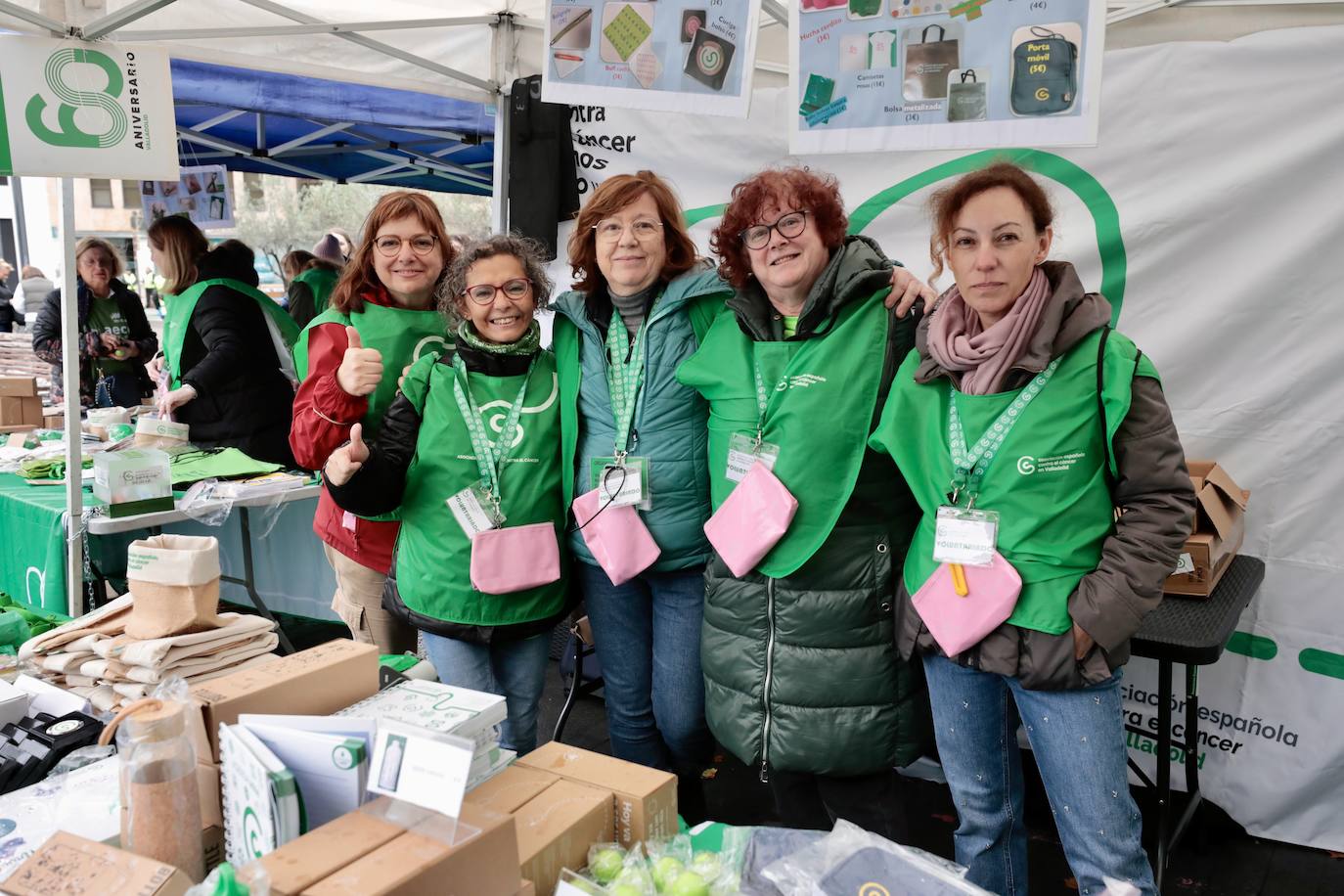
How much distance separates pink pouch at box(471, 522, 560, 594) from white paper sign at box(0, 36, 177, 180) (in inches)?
57.3

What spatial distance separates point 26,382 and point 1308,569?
540 centimetres

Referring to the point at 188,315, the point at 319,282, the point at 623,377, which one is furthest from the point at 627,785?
the point at 319,282

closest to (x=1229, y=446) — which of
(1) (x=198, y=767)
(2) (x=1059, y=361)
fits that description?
(2) (x=1059, y=361)

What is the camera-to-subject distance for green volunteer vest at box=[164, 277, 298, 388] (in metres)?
3.75

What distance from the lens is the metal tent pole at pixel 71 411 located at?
8.87 ft

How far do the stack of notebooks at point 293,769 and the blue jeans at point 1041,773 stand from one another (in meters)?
1.08

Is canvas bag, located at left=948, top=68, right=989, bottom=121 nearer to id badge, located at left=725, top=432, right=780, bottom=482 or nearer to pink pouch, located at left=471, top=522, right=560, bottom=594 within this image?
id badge, located at left=725, top=432, right=780, bottom=482

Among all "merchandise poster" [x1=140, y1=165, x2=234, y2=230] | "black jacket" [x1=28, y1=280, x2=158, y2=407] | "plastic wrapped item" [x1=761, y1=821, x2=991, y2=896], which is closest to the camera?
"plastic wrapped item" [x1=761, y1=821, x2=991, y2=896]

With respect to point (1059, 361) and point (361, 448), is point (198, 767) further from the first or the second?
point (1059, 361)

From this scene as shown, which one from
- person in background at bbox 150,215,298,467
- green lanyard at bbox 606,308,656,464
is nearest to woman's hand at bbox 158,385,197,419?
person in background at bbox 150,215,298,467

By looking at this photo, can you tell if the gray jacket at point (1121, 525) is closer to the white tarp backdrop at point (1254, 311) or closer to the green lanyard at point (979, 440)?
the green lanyard at point (979, 440)

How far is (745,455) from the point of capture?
1.86 metres

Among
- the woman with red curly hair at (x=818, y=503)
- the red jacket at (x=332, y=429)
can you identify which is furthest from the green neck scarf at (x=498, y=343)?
the woman with red curly hair at (x=818, y=503)

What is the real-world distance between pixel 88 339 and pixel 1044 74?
5497 millimetres
